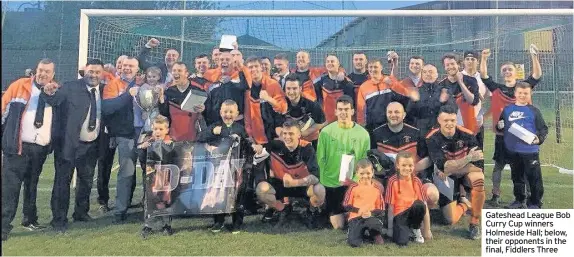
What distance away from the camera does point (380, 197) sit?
3.60 m

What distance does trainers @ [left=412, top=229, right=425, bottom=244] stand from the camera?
3.58 metres

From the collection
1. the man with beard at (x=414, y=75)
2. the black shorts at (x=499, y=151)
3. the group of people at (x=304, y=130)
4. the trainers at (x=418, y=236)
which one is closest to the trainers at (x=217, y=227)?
the group of people at (x=304, y=130)

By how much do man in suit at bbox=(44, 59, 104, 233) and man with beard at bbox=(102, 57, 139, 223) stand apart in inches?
4.6

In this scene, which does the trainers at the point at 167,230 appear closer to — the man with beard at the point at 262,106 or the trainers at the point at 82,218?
the trainers at the point at 82,218

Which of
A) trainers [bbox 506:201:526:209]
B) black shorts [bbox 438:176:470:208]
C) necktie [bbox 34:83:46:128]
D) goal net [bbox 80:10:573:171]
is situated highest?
goal net [bbox 80:10:573:171]

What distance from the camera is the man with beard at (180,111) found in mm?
4035

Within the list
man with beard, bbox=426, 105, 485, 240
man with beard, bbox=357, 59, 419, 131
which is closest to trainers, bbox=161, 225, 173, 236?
man with beard, bbox=357, 59, 419, 131

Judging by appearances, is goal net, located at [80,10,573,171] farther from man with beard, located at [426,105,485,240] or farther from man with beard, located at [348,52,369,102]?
man with beard, located at [426,105,485,240]

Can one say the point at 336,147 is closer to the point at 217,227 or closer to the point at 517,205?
the point at 217,227

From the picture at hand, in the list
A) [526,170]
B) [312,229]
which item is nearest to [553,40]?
[526,170]

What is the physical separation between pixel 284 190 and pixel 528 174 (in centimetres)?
199

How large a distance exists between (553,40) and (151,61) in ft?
11.6

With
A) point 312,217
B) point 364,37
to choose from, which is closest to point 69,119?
point 312,217

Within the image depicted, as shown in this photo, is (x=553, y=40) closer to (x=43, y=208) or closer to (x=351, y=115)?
(x=351, y=115)
